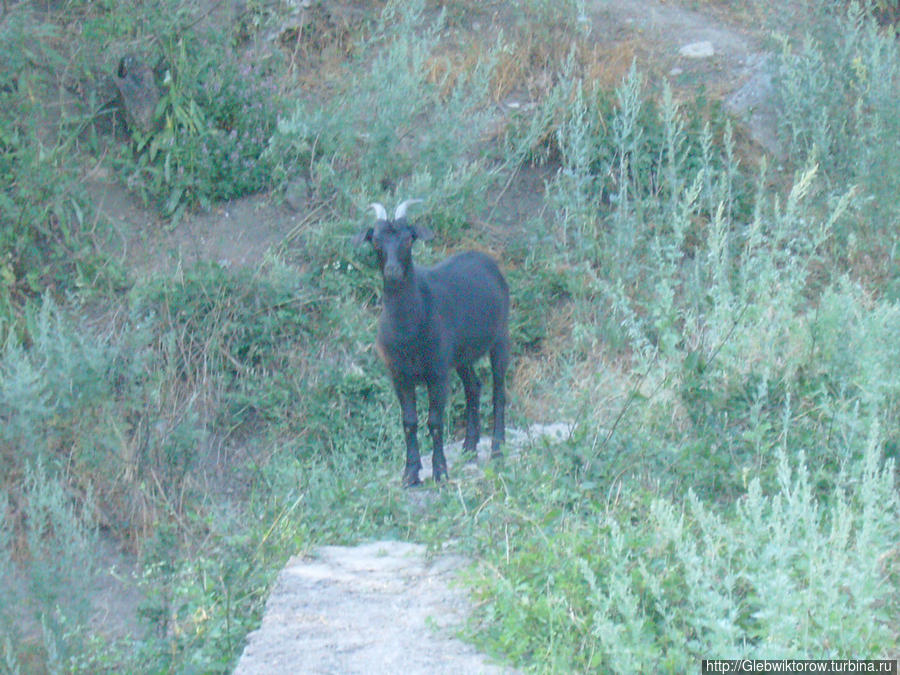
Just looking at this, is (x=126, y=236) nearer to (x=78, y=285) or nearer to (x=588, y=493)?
(x=78, y=285)

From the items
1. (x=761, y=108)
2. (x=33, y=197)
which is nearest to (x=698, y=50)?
(x=761, y=108)

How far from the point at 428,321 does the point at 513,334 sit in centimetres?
238

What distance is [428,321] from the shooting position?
6938 millimetres

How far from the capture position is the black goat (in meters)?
6.76

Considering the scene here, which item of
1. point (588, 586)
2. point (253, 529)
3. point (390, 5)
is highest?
point (390, 5)

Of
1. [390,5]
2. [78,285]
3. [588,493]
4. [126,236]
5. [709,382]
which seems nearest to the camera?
[588,493]

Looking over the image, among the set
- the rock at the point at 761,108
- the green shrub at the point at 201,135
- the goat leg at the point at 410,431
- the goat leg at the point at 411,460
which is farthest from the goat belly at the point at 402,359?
the rock at the point at 761,108

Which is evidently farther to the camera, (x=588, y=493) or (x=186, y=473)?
(x=186, y=473)

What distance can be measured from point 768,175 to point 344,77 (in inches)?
171

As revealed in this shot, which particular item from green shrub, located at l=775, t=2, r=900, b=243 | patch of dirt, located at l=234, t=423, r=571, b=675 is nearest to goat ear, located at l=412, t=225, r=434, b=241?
patch of dirt, located at l=234, t=423, r=571, b=675

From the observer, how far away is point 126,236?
33.0ft

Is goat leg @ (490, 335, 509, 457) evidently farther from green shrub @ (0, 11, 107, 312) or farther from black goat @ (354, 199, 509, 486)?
green shrub @ (0, 11, 107, 312)

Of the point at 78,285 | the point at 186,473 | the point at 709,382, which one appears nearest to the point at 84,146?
the point at 78,285

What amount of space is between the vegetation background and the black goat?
0.43 m
